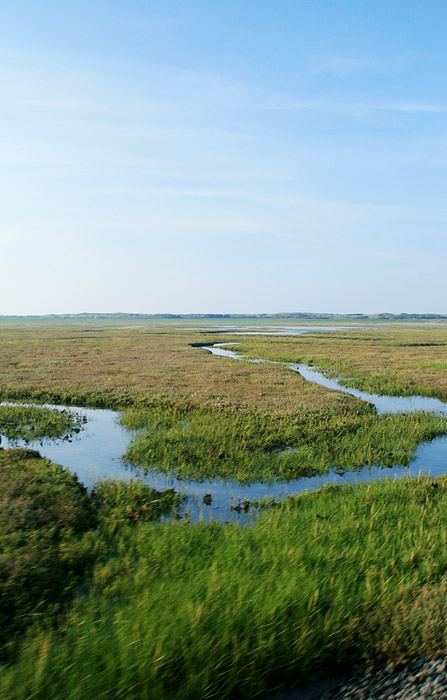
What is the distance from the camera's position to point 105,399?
25219 millimetres

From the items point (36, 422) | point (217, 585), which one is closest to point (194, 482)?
point (217, 585)

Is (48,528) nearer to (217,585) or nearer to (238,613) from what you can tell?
(217,585)

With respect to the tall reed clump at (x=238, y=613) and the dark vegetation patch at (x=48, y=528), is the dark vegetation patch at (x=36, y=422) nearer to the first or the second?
the dark vegetation patch at (x=48, y=528)

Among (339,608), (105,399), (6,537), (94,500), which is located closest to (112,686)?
(339,608)

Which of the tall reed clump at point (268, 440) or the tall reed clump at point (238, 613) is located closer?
the tall reed clump at point (238, 613)

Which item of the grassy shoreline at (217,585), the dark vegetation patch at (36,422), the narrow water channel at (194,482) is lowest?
the narrow water channel at (194,482)

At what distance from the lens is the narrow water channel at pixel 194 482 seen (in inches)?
444

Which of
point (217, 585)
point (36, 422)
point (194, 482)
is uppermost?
point (217, 585)

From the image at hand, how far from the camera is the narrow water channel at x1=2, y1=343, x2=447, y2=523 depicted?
1127 cm

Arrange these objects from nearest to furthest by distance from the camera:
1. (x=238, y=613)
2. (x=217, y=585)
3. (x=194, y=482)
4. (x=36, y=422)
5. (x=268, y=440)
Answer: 1. (x=238, y=613)
2. (x=217, y=585)
3. (x=194, y=482)
4. (x=268, y=440)
5. (x=36, y=422)

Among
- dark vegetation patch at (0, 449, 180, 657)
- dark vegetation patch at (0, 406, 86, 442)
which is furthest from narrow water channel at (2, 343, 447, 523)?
dark vegetation patch at (0, 449, 180, 657)

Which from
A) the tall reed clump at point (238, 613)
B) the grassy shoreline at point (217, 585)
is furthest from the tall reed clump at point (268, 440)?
the tall reed clump at point (238, 613)

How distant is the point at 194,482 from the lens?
12.8m

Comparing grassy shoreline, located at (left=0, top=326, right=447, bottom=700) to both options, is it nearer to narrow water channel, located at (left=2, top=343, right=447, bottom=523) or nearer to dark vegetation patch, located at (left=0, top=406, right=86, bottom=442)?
narrow water channel, located at (left=2, top=343, right=447, bottom=523)
